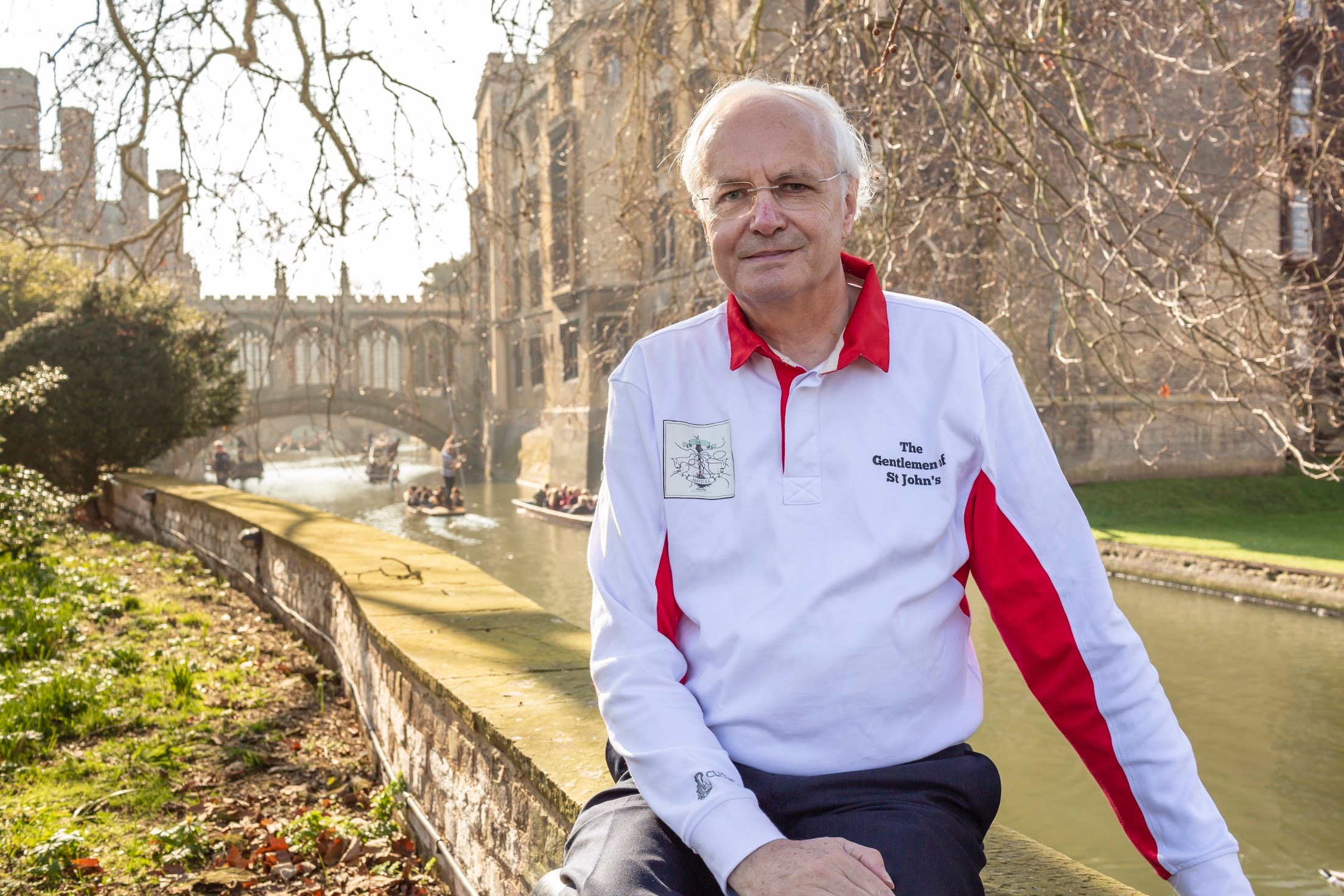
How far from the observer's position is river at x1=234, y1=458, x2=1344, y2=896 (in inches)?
193

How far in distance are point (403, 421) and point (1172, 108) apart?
2028 cm

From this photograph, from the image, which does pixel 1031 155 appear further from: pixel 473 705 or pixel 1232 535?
pixel 1232 535

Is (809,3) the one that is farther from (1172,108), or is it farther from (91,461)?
(91,461)

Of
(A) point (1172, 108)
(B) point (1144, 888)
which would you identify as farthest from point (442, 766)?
(A) point (1172, 108)

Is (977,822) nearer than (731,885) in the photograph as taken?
No

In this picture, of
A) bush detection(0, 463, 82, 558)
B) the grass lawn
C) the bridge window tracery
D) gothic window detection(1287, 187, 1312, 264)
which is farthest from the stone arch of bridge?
bush detection(0, 463, 82, 558)

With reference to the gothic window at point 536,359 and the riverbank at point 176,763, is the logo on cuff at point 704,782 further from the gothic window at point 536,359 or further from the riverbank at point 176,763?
the gothic window at point 536,359

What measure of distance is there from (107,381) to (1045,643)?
12149mm

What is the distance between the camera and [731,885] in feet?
4.23

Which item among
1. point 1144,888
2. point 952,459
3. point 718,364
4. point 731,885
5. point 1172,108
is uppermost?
point 1172,108

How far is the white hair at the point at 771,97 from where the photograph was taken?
1.56 metres

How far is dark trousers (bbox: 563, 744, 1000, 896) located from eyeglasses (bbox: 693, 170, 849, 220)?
0.76m

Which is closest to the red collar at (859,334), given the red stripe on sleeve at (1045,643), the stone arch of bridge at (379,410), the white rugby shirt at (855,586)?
the white rugby shirt at (855,586)

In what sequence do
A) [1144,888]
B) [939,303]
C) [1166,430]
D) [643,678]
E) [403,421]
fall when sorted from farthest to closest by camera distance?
[403,421] → [1166,430] → [1144,888] → [939,303] → [643,678]
